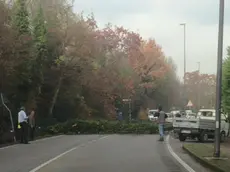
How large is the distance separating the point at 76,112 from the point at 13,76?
19878 millimetres

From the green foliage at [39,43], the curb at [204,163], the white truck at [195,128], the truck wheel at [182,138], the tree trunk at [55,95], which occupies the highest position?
the green foliage at [39,43]

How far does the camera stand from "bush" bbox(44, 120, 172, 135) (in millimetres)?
40094

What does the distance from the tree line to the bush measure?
1.62 m

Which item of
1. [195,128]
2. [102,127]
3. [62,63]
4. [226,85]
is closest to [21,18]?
[62,63]

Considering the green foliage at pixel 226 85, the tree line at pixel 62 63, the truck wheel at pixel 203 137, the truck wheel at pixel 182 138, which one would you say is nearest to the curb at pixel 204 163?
the truck wheel at pixel 203 137

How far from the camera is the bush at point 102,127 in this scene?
40094 mm

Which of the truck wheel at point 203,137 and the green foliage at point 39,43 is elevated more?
the green foliage at point 39,43

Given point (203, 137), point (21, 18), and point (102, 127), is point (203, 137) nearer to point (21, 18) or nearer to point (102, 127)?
point (102, 127)

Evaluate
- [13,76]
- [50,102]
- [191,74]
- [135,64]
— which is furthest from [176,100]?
[13,76]

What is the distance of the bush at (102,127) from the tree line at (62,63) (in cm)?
162

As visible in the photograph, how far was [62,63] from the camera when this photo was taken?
141 feet

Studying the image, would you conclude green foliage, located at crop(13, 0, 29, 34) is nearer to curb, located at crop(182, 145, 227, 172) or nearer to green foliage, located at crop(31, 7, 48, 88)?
green foliage, located at crop(31, 7, 48, 88)

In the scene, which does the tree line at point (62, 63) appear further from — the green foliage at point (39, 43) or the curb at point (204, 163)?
the curb at point (204, 163)

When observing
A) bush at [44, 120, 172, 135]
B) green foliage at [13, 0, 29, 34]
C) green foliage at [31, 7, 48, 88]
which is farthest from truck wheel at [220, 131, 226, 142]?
green foliage at [13, 0, 29, 34]
